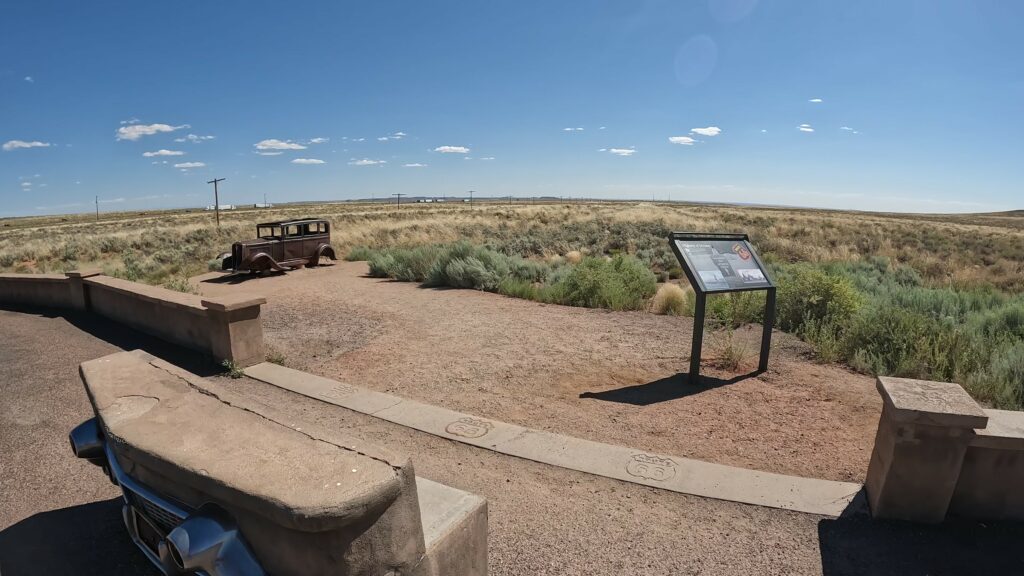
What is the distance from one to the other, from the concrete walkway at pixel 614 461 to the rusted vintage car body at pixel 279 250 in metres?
10.8

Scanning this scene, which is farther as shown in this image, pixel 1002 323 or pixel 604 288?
pixel 604 288

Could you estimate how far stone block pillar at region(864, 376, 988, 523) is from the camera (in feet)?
10.7

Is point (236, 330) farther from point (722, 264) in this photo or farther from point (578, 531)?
point (722, 264)

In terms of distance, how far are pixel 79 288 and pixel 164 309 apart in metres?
3.28

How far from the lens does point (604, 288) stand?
1071 centimetres

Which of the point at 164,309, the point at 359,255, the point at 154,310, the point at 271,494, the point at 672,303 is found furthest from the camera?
the point at 359,255

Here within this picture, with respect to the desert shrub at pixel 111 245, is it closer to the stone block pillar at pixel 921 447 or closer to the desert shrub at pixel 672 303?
the desert shrub at pixel 672 303

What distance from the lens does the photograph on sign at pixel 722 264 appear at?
246 inches

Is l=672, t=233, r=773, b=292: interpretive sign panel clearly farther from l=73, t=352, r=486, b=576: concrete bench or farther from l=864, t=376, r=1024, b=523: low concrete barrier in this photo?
l=73, t=352, r=486, b=576: concrete bench

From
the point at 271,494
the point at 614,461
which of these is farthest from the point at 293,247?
the point at 271,494

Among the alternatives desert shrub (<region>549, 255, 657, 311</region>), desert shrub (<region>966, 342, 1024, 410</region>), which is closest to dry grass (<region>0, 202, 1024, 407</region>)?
desert shrub (<region>966, 342, 1024, 410</region>)

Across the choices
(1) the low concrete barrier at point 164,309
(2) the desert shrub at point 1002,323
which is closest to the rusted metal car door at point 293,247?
(1) the low concrete barrier at point 164,309

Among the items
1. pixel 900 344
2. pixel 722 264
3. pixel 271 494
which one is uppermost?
pixel 722 264

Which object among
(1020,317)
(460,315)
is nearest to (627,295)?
(460,315)
